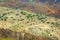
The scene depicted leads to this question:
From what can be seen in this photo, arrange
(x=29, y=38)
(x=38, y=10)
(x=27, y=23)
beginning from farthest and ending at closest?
(x=38, y=10) → (x=27, y=23) → (x=29, y=38)

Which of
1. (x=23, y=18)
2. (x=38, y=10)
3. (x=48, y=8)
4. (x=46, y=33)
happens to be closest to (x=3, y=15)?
(x=23, y=18)

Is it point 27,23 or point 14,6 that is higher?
point 27,23

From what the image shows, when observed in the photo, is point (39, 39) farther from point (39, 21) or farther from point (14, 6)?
point (14, 6)

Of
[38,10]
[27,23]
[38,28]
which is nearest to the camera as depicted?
[38,28]

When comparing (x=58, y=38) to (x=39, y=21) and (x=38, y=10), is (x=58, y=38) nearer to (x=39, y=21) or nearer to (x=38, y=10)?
(x=39, y=21)

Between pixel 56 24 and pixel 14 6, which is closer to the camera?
pixel 56 24

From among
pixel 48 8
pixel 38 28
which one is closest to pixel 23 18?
pixel 38 28
